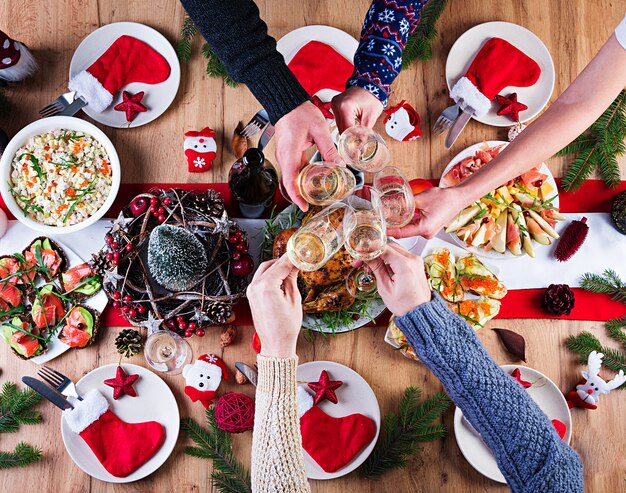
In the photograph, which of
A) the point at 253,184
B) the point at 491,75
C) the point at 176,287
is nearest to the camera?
the point at 176,287

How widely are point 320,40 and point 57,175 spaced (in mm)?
830

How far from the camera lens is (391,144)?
156cm

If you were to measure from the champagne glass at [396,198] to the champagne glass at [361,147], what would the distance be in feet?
0.17

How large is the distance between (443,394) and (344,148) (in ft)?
2.44

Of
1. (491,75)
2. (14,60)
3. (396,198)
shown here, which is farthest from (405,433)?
(14,60)

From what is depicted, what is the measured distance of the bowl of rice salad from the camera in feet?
4.70

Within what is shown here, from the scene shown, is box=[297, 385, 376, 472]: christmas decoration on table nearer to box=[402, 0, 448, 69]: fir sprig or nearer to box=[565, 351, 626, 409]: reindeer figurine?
box=[565, 351, 626, 409]: reindeer figurine

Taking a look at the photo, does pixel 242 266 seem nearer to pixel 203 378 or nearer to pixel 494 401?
pixel 203 378

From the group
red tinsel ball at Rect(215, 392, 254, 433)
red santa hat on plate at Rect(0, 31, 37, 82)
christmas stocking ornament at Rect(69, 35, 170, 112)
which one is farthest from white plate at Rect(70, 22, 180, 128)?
red tinsel ball at Rect(215, 392, 254, 433)

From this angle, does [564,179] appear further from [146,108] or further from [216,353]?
[146,108]

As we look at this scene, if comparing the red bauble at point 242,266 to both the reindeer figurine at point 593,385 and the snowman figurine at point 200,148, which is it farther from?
the reindeer figurine at point 593,385

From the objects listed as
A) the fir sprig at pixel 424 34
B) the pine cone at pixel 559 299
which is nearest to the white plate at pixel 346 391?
the pine cone at pixel 559 299

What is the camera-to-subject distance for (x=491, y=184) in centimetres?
121

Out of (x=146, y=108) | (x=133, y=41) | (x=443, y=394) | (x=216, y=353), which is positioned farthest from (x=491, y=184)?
(x=133, y=41)
